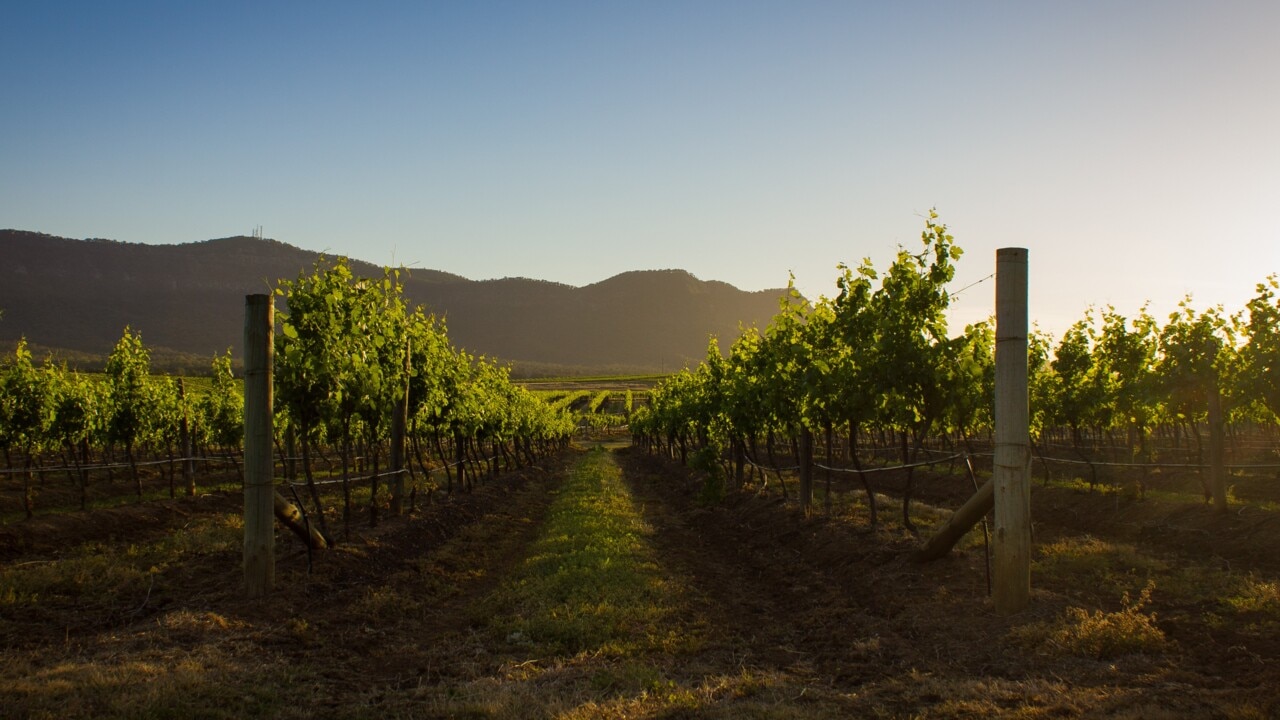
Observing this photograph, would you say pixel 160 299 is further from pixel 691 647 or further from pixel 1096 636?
pixel 1096 636

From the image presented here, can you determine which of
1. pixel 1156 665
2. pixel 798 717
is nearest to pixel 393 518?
pixel 798 717

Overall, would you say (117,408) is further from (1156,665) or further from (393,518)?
(1156,665)

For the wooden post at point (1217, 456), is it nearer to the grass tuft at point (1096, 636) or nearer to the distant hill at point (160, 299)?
the grass tuft at point (1096, 636)

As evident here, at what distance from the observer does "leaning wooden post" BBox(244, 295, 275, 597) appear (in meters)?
9.59

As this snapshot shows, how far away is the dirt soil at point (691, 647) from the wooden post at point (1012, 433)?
17.6 inches

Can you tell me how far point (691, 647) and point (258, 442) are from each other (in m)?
5.79

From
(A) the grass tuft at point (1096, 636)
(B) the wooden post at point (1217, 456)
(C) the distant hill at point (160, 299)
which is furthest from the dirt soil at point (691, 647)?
(C) the distant hill at point (160, 299)

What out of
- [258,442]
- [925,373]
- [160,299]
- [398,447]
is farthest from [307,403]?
[160,299]

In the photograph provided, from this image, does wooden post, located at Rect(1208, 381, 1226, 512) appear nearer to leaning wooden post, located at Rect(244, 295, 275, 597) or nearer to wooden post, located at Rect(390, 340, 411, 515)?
wooden post, located at Rect(390, 340, 411, 515)

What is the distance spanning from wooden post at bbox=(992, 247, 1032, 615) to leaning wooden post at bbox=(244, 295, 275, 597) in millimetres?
8508

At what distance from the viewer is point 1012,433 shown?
325 inches

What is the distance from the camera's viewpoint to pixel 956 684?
6.53 m

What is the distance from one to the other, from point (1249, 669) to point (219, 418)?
33.3 metres

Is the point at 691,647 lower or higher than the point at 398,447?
lower
